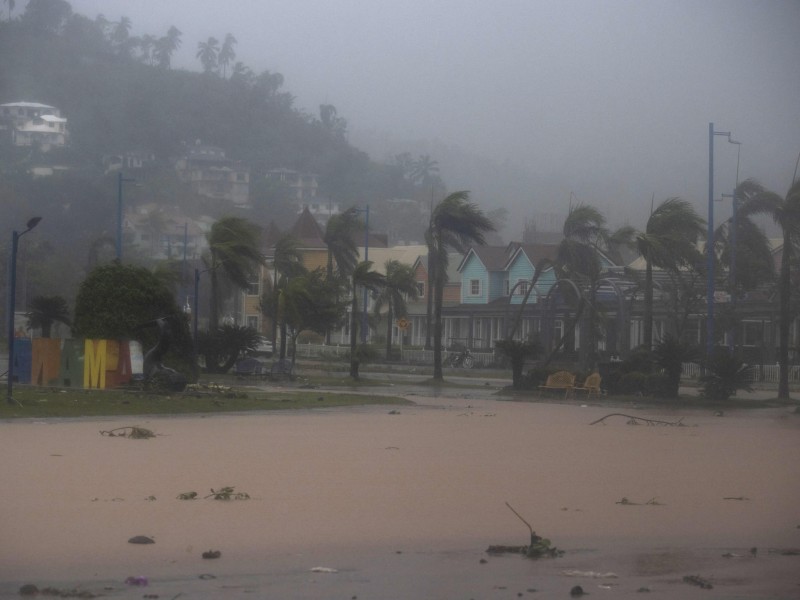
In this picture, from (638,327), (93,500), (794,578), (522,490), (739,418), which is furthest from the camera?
(638,327)

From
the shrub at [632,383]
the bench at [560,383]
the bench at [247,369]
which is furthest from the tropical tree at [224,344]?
the shrub at [632,383]

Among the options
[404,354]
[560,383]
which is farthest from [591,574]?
[404,354]

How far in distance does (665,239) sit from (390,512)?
30.1m

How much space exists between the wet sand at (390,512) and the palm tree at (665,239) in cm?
1876

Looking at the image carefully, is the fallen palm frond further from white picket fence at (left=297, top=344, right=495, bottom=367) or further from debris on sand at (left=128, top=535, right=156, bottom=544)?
white picket fence at (left=297, top=344, right=495, bottom=367)

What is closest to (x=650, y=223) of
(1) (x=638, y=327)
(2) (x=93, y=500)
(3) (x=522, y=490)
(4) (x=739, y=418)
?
(4) (x=739, y=418)

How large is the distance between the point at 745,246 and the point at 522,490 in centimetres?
3914

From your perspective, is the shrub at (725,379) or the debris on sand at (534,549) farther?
the shrub at (725,379)

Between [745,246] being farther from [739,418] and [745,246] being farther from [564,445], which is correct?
[564,445]

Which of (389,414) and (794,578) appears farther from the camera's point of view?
(389,414)

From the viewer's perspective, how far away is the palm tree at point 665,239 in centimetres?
4003

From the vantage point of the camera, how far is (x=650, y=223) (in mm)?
42531

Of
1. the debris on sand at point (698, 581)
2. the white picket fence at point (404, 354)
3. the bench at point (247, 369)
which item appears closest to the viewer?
the debris on sand at point (698, 581)

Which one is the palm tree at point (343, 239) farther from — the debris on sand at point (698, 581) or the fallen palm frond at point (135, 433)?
the debris on sand at point (698, 581)
